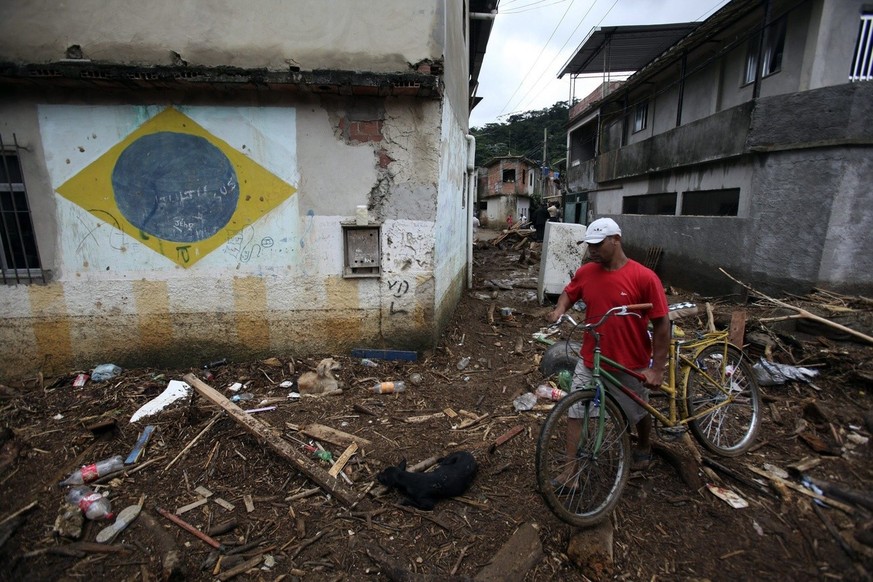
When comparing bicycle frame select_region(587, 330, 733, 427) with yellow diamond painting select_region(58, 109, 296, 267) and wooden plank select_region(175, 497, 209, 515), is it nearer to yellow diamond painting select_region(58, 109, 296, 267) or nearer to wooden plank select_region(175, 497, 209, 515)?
wooden plank select_region(175, 497, 209, 515)

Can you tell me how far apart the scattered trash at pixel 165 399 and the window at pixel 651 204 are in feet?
40.0

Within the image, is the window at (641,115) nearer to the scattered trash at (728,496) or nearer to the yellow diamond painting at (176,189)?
the yellow diamond painting at (176,189)

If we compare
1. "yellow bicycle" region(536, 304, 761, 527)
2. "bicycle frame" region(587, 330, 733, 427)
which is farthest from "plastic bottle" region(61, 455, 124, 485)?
A: "bicycle frame" region(587, 330, 733, 427)

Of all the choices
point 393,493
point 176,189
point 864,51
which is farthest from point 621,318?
point 864,51

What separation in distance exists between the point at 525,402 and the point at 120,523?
3881mm

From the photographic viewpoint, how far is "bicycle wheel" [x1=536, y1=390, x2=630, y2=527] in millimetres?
2846

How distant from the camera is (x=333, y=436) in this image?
4.18 meters

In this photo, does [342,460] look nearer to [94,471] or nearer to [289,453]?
[289,453]

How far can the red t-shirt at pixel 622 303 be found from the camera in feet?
9.73

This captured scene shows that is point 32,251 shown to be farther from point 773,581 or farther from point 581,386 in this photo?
point 773,581

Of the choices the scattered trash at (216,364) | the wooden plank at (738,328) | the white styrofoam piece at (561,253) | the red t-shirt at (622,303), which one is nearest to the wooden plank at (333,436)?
the scattered trash at (216,364)

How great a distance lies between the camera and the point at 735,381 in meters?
4.13

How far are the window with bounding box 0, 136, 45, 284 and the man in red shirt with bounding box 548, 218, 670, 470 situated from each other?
258 inches

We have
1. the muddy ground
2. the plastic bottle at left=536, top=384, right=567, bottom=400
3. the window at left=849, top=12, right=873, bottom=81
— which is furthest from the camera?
the window at left=849, top=12, right=873, bottom=81
